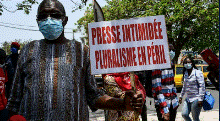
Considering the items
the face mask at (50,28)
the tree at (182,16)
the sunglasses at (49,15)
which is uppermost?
the tree at (182,16)

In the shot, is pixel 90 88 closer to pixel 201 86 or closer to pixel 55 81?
pixel 55 81

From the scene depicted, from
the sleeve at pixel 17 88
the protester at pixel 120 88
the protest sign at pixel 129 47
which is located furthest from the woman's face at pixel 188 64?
the sleeve at pixel 17 88

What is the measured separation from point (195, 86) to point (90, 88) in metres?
4.31

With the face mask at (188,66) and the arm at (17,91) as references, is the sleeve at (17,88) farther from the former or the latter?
the face mask at (188,66)

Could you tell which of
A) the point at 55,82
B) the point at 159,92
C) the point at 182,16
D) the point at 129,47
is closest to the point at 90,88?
the point at 55,82

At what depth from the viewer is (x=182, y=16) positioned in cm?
2341

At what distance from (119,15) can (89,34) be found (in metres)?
23.0

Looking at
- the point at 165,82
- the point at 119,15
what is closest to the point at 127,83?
the point at 165,82

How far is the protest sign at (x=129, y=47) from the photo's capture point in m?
2.36

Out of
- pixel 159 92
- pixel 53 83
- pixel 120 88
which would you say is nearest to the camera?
pixel 53 83

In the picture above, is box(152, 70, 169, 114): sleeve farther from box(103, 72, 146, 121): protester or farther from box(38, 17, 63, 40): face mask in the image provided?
box(38, 17, 63, 40): face mask

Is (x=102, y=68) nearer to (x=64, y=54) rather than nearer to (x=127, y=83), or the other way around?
(x=64, y=54)

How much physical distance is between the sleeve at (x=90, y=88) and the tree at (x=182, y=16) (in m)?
19.9

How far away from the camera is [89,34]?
2.40m
